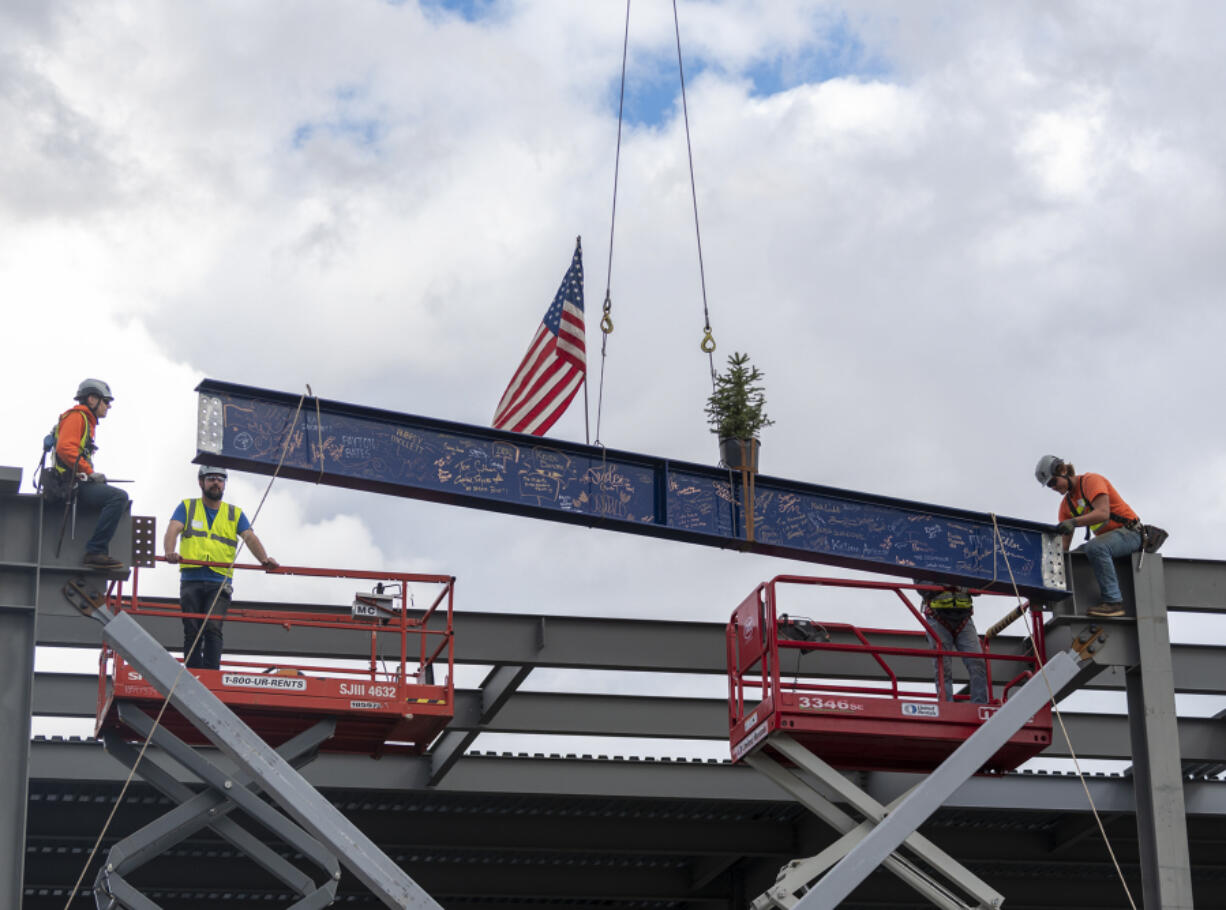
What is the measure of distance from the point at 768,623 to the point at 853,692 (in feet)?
4.07

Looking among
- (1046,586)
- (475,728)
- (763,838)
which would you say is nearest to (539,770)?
(475,728)

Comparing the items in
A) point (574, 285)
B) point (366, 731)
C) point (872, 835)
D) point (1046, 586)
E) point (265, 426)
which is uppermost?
point (574, 285)

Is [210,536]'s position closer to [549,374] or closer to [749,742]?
[549,374]

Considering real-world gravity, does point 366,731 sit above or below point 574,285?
below

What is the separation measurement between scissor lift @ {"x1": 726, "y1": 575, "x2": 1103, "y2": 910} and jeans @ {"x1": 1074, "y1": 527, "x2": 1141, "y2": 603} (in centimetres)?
44

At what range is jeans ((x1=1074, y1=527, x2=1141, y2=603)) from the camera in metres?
16.9

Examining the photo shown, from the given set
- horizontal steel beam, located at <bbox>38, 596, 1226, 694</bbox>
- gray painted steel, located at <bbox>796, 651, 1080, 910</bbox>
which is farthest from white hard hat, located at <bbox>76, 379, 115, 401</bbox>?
gray painted steel, located at <bbox>796, 651, 1080, 910</bbox>

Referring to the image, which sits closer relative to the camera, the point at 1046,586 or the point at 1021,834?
the point at 1046,586

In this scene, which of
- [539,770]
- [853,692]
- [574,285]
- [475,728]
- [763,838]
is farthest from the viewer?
[763,838]

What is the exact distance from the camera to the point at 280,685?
16047 mm

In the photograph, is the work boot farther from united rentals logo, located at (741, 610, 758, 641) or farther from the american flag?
united rentals logo, located at (741, 610, 758, 641)

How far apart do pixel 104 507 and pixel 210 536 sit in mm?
2228

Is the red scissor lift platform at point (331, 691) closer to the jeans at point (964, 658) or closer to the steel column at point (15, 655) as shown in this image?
the steel column at point (15, 655)

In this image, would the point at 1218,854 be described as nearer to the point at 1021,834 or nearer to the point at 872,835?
the point at 1021,834
